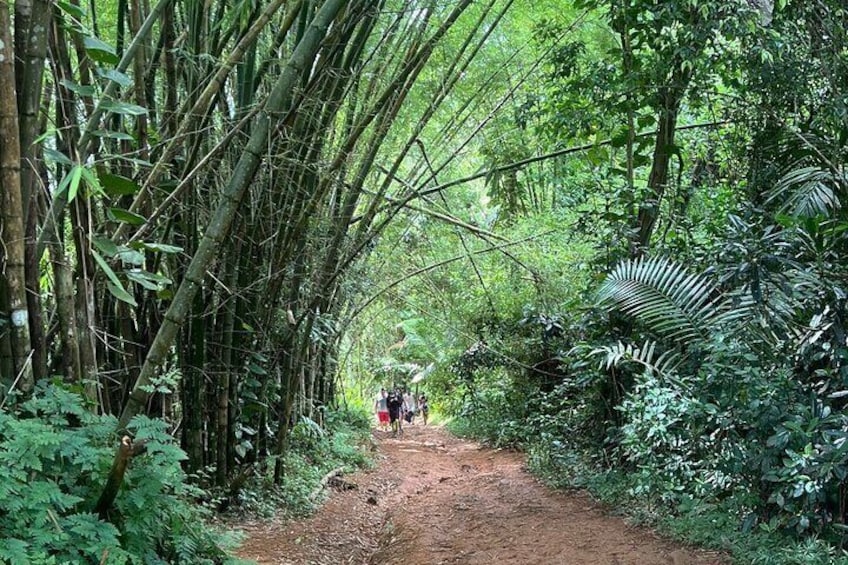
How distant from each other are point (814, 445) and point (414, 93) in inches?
151

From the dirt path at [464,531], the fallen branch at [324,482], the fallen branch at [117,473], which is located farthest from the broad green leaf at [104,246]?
the fallen branch at [324,482]

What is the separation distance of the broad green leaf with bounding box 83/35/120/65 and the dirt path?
2391mm

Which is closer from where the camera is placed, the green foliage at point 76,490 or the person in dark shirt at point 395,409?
the green foliage at point 76,490

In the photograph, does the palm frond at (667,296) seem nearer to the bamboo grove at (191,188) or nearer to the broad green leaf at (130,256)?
the bamboo grove at (191,188)

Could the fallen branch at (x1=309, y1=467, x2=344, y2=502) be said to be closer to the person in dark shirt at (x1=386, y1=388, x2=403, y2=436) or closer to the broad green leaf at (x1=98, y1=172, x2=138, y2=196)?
the broad green leaf at (x1=98, y1=172, x2=138, y2=196)

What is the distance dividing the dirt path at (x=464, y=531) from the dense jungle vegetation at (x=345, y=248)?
237 mm

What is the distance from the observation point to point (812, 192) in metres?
3.45

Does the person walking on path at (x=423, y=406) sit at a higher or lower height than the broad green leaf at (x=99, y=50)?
lower

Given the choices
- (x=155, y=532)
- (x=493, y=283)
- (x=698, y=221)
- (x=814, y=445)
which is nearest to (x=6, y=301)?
(x=155, y=532)

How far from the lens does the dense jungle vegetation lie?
1920mm

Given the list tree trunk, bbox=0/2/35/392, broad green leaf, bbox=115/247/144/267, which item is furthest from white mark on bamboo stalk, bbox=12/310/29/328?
broad green leaf, bbox=115/247/144/267

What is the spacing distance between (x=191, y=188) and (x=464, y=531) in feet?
8.45

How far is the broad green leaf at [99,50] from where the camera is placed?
1.88 metres

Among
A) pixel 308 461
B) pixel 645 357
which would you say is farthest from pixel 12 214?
pixel 308 461
